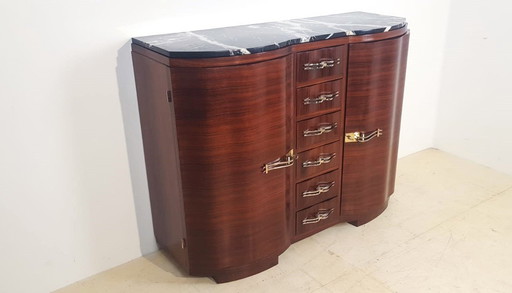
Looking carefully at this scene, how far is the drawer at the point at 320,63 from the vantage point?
1.72 m

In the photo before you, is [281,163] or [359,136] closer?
[281,163]

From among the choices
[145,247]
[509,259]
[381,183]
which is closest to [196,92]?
[145,247]

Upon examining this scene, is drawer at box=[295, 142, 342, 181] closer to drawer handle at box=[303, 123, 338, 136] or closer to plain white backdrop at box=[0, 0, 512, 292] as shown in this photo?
drawer handle at box=[303, 123, 338, 136]

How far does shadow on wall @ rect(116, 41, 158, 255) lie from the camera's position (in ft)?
5.74

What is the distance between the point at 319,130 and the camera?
1.87 m

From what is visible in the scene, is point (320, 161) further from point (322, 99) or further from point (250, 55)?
point (250, 55)

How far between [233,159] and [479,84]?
1884 millimetres

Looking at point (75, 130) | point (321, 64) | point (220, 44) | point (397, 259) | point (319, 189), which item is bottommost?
point (397, 259)

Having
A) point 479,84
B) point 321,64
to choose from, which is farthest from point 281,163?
point 479,84

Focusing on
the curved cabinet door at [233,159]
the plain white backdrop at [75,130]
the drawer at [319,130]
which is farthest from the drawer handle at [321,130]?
the plain white backdrop at [75,130]

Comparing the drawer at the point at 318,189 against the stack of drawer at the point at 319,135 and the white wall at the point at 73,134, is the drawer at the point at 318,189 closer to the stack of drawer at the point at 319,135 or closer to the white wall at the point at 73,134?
the stack of drawer at the point at 319,135

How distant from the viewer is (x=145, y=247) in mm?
2018

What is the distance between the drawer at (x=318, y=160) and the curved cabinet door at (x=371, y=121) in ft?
0.20

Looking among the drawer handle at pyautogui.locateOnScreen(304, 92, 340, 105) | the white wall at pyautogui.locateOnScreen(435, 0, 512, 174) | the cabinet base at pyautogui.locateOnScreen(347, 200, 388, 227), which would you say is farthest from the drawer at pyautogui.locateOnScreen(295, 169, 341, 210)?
the white wall at pyautogui.locateOnScreen(435, 0, 512, 174)
